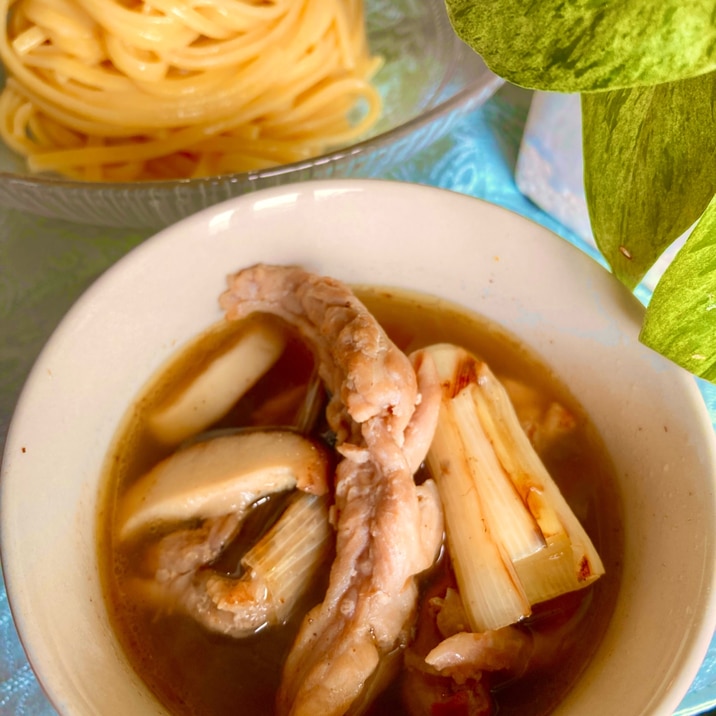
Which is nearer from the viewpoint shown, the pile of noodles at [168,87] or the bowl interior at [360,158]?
the bowl interior at [360,158]

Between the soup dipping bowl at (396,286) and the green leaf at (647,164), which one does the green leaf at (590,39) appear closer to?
the green leaf at (647,164)

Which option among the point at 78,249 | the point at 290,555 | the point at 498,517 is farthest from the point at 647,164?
the point at 78,249

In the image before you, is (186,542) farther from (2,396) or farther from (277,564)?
(2,396)

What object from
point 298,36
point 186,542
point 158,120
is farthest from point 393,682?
point 298,36

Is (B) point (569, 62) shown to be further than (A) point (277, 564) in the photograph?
No

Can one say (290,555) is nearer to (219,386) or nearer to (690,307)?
(219,386)

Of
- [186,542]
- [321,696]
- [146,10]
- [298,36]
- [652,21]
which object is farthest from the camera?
[298,36]

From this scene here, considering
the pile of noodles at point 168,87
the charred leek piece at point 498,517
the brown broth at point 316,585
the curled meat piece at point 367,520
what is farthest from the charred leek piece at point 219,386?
the pile of noodles at point 168,87

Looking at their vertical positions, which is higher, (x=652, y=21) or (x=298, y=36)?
(x=298, y=36)
